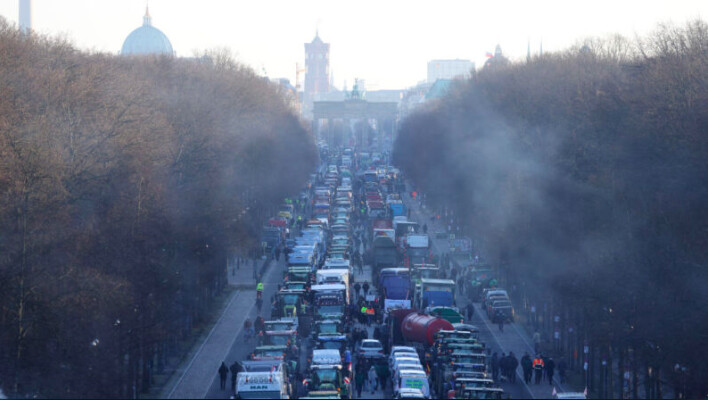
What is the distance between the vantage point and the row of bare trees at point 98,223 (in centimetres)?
2756

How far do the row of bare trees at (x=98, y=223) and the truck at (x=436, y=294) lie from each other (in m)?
8.08

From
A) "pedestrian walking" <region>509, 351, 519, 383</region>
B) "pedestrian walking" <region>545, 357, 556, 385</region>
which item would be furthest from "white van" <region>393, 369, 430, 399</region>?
"pedestrian walking" <region>545, 357, 556, 385</region>

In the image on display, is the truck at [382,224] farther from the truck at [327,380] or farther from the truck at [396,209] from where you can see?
the truck at [327,380]

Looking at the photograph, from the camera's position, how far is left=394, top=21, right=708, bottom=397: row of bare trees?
3042 centimetres

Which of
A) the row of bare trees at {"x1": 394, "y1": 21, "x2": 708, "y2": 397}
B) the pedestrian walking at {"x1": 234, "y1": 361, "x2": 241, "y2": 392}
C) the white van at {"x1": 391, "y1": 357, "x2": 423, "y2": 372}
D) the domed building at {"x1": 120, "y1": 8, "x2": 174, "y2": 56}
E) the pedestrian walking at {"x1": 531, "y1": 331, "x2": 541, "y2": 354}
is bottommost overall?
the pedestrian walking at {"x1": 531, "y1": 331, "x2": 541, "y2": 354}

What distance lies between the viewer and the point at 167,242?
3769 cm

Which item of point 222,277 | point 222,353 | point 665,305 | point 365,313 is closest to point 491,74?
point 222,277

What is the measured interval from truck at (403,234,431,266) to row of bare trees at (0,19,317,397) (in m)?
9.53

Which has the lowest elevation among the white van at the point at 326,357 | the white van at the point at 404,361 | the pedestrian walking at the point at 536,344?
the pedestrian walking at the point at 536,344

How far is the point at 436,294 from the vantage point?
44.9 m

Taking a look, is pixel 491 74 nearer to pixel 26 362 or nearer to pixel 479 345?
pixel 479 345

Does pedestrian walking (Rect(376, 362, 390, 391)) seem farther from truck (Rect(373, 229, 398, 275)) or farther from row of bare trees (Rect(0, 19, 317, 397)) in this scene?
truck (Rect(373, 229, 398, 275))

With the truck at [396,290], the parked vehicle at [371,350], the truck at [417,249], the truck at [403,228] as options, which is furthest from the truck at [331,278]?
the truck at [403,228]

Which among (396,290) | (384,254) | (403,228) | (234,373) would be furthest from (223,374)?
(403,228)
